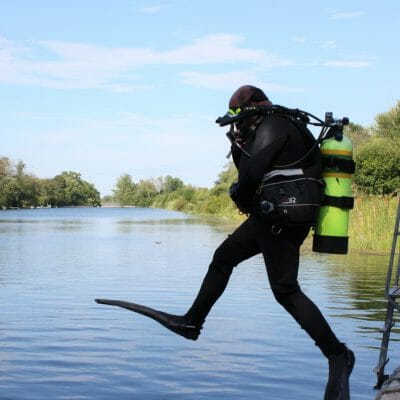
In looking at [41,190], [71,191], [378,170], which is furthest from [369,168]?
[71,191]

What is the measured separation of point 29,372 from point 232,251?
241 centimetres

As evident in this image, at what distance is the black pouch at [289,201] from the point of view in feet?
14.9

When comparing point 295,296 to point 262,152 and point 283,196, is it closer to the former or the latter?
point 283,196

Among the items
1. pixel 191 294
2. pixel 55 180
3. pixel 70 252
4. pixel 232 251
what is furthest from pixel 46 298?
pixel 55 180

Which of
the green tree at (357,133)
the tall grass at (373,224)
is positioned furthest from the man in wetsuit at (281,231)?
the green tree at (357,133)

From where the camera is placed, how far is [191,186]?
442ft

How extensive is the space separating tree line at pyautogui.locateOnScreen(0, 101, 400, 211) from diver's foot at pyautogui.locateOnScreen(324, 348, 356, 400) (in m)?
33.0

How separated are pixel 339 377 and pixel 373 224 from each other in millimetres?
19054

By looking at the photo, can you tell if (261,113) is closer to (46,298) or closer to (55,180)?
(46,298)

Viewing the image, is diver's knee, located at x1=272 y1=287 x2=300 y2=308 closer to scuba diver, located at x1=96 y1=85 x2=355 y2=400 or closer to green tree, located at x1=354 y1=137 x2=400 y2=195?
scuba diver, located at x1=96 y1=85 x2=355 y2=400

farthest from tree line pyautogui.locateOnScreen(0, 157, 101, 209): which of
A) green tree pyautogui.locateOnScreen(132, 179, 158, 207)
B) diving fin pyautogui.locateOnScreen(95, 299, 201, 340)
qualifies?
diving fin pyautogui.locateOnScreen(95, 299, 201, 340)

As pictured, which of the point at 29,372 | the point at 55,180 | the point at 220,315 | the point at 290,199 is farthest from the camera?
the point at 55,180

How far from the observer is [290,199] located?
4555mm

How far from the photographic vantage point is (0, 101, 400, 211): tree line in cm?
3941
